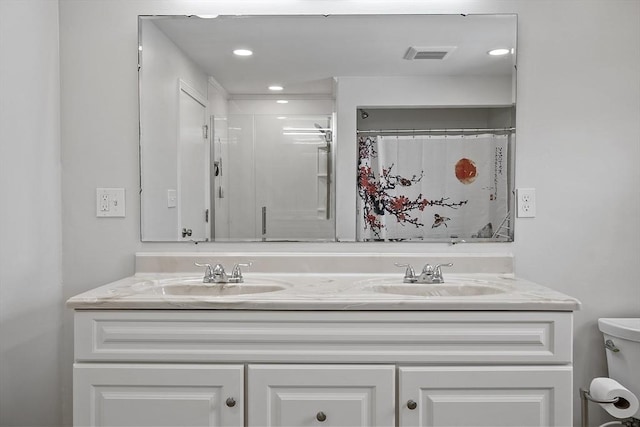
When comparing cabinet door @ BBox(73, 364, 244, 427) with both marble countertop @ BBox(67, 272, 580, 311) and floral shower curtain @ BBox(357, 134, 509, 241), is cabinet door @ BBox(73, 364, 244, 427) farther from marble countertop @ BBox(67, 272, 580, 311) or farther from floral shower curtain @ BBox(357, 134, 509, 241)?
floral shower curtain @ BBox(357, 134, 509, 241)

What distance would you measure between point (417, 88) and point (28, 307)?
5.68 ft

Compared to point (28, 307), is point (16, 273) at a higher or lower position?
higher

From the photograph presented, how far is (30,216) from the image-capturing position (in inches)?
79.0

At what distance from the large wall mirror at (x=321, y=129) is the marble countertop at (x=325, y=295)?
0.24 m

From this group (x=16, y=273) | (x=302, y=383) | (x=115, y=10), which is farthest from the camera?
(x=115, y=10)

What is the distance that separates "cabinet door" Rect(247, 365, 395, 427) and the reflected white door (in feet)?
2.59

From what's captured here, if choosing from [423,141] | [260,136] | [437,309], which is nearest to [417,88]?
[423,141]

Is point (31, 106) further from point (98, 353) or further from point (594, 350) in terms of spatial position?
point (594, 350)

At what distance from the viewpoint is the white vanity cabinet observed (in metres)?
1.62

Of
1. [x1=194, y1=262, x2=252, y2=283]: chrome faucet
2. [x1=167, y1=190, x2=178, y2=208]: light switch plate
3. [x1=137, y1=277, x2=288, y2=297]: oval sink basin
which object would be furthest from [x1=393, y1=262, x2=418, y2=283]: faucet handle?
[x1=167, y1=190, x2=178, y2=208]: light switch plate

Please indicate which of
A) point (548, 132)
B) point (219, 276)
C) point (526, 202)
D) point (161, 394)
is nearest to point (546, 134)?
point (548, 132)

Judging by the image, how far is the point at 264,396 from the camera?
162 centimetres

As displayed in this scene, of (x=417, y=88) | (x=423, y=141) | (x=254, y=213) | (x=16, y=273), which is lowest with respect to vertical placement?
(x=16, y=273)

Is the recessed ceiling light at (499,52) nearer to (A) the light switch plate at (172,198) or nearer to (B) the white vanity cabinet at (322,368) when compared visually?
(B) the white vanity cabinet at (322,368)
